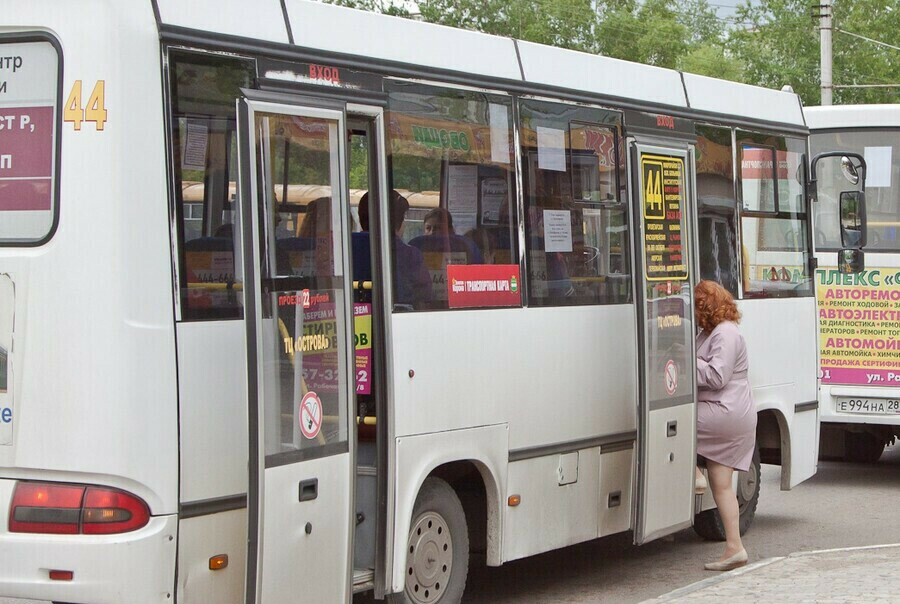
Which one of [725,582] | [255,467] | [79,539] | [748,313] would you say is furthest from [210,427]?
[748,313]

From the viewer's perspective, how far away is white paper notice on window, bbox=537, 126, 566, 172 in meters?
8.27

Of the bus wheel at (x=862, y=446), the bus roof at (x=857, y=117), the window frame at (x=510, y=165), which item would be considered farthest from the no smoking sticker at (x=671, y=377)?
the bus wheel at (x=862, y=446)

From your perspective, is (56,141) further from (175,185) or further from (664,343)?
(664,343)

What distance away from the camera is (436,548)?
7.48 meters

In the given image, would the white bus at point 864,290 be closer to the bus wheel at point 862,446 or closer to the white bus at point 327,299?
the bus wheel at point 862,446

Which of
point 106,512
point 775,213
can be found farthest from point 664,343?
point 106,512

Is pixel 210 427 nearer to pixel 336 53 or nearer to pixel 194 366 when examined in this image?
pixel 194 366

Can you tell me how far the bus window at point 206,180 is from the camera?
231 inches

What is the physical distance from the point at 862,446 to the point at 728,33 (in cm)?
4430

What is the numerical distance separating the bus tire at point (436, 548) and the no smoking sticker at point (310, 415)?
3.74 ft

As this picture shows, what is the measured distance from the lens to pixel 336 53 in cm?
673

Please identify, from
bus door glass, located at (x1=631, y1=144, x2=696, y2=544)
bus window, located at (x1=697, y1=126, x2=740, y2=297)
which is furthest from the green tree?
bus door glass, located at (x1=631, y1=144, x2=696, y2=544)

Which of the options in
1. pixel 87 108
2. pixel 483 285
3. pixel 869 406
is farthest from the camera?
pixel 869 406

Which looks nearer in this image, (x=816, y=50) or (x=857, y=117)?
(x=857, y=117)
